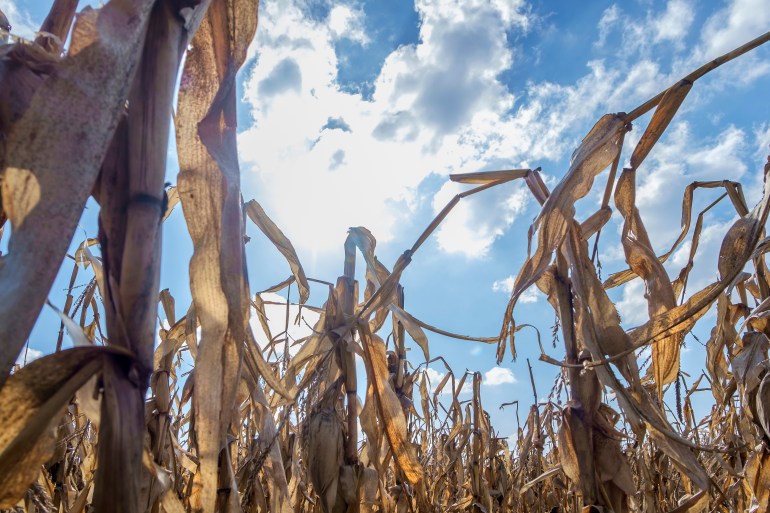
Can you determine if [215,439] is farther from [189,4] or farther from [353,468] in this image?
[353,468]

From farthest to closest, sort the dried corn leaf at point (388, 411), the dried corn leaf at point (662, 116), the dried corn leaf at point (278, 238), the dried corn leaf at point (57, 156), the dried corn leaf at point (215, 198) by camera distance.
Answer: the dried corn leaf at point (278, 238) < the dried corn leaf at point (388, 411) < the dried corn leaf at point (662, 116) < the dried corn leaf at point (215, 198) < the dried corn leaf at point (57, 156)

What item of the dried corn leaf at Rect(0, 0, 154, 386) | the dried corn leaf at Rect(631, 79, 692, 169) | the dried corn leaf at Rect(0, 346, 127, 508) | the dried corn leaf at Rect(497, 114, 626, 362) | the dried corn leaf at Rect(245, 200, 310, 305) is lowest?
the dried corn leaf at Rect(0, 346, 127, 508)

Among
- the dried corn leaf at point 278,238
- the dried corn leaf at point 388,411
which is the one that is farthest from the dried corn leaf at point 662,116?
the dried corn leaf at point 278,238

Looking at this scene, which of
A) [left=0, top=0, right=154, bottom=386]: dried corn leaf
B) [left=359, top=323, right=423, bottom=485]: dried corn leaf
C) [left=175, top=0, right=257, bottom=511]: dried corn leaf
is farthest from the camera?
[left=359, top=323, right=423, bottom=485]: dried corn leaf

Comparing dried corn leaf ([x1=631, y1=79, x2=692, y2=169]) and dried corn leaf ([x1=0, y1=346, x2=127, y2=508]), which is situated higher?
dried corn leaf ([x1=631, y1=79, x2=692, y2=169])

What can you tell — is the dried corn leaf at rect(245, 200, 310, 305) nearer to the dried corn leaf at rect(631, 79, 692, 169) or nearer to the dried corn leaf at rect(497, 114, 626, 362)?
the dried corn leaf at rect(497, 114, 626, 362)

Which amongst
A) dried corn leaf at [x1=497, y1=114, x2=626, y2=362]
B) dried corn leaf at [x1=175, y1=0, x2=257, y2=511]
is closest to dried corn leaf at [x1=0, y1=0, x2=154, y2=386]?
dried corn leaf at [x1=175, y1=0, x2=257, y2=511]

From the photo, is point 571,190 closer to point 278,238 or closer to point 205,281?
point 205,281

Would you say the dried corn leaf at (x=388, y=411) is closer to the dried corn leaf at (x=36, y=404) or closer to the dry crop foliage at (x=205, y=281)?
the dry crop foliage at (x=205, y=281)

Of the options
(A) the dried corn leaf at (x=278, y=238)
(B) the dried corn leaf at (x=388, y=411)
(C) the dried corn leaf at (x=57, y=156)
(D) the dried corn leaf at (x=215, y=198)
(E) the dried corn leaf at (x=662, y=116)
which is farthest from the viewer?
(A) the dried corn leaf at (x=278, y=238)

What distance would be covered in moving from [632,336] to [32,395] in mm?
796

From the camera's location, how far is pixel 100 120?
0.42 metres

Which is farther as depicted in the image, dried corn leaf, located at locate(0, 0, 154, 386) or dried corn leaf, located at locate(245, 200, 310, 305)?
dried corn leaf, located at locate(245, 200, 310, 305)

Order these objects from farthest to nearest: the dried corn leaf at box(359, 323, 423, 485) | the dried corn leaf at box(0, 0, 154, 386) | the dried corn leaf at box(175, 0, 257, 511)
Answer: the dried corn leaf at box(359, 323, 423, 485) < the dried corn leaf at box(175, 0, 257, 511) < the dried corn leaf at box(0, 0, 154, 386)
